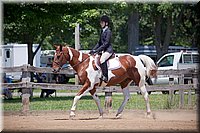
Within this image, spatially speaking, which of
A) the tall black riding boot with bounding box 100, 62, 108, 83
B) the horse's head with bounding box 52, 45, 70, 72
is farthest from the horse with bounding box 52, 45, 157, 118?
the tall black riding boot with bounding box 100, 62, 108, 83

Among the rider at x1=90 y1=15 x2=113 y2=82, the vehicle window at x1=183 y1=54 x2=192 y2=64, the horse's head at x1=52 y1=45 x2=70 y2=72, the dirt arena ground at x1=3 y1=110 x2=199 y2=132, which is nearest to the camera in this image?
the dirt arena ground at x1=3 y1=110 x2=199 y2=132

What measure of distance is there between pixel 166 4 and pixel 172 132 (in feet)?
73.7

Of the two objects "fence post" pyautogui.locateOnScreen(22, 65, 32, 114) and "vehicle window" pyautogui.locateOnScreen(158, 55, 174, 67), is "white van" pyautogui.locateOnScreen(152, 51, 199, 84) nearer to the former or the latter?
"vehicle window" pyautogui.locateOnScreen(158, 55, 174, 67)

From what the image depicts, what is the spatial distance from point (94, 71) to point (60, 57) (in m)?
1.03

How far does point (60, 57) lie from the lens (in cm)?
1309

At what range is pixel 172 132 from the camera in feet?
33.6

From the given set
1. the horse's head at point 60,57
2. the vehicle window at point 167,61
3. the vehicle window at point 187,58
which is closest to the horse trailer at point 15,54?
the vehicle window at point 167,61

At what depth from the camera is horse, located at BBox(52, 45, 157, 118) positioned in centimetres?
1285

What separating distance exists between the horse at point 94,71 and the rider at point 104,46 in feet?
0.50

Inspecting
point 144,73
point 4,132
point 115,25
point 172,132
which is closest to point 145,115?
point 144,73

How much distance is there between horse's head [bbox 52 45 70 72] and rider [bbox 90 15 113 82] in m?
0.78

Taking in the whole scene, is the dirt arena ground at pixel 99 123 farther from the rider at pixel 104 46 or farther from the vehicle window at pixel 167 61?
the vehicle window at pixel 167 61

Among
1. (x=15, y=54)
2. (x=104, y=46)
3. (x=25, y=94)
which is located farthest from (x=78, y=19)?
(x=15, y=54)

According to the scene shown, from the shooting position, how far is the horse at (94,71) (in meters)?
12.9
